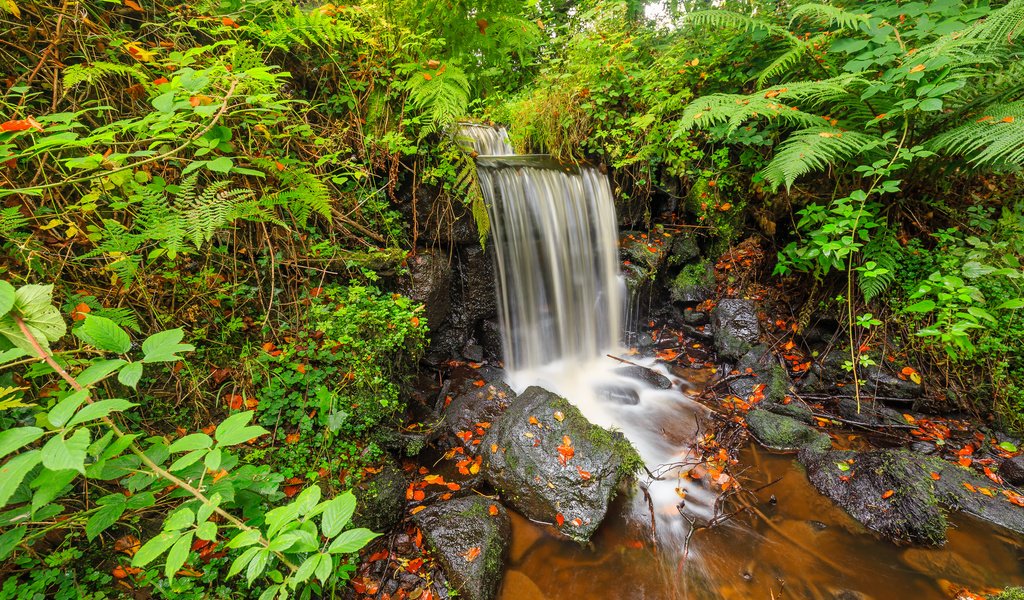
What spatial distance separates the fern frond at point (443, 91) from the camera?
2.92 m

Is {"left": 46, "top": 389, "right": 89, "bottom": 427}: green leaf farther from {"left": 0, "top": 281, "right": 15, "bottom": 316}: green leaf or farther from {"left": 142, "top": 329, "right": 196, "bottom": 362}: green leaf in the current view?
{"left": 0, "top": 281, "right": 15, "bottom": 316}: green leaf

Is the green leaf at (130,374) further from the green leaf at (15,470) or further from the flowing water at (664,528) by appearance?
the flowing water at (664,528)

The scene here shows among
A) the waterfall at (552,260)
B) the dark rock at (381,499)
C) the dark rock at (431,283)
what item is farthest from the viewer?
the waterfall at (552,260)

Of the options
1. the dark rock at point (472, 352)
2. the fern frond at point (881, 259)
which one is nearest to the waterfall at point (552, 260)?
the dark rock at point (472, 352)

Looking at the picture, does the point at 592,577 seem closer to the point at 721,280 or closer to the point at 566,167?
the point at 721,280

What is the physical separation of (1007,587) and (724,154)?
181 inches

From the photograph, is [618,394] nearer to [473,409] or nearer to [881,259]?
[473,409]

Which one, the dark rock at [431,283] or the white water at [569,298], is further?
the white water at [569,298]

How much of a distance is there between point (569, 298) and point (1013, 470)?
4311 mm

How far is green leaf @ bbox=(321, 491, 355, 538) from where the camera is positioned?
47.1 inches

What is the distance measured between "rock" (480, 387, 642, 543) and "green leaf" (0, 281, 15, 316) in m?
2.86

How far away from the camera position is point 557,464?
3.11m

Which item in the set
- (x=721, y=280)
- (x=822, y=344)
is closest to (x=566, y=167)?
(x=721, y=280)

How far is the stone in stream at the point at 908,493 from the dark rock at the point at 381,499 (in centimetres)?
354
